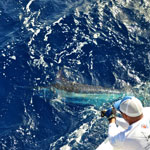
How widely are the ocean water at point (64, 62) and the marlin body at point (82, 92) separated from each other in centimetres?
10

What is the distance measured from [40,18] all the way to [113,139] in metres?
6.49

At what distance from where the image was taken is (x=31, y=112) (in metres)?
7.14

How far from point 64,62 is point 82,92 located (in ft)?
3.56

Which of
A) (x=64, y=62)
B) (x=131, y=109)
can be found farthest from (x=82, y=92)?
(x=131, y=109)

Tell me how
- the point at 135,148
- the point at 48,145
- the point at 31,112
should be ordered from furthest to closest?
the point at 31,112, the point at 48,145, the point at 135,148

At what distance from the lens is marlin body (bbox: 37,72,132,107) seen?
757 centimetres

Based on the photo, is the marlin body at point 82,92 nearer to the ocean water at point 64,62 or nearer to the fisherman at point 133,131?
the ocean water at point 64,62

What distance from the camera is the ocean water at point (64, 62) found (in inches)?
264

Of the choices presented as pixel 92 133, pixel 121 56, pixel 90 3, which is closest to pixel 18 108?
pixel 92 133

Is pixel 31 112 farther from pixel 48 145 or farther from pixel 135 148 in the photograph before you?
pixel 135 148

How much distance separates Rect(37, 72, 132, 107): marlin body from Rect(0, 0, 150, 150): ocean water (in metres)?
0.10

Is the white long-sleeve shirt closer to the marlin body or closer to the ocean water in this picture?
the ocean water

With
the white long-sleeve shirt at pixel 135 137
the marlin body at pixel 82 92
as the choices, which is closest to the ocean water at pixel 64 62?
the marlin body at pixel 82 92

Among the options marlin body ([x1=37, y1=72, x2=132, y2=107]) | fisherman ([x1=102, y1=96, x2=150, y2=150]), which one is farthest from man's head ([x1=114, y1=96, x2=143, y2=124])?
marlin body ([x1=37, y1=72, x2=132, y2=107])
